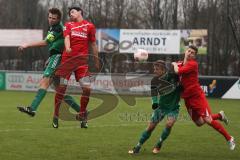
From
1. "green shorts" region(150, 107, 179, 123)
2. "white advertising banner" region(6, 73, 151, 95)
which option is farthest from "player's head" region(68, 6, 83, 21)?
"white advertising banner" region(6, 73, 151, 95)

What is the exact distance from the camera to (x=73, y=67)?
1259 cm

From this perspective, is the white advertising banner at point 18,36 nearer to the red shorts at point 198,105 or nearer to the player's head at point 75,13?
the player's head at point 75,13

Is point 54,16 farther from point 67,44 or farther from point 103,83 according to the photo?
point 103,83

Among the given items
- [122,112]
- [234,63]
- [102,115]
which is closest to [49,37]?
[102,115]

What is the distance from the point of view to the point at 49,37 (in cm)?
1222

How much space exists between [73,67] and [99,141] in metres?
1.70

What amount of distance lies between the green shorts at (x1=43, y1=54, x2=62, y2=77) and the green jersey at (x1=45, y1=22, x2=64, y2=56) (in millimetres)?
127

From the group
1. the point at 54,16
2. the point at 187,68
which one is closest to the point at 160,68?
the point at 187,68

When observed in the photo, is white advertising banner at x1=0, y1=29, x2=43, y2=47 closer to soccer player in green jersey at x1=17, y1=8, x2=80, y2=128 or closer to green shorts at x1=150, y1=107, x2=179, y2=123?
soccer player in green jersey at x1=17, y1=8, x2=80, y2=128

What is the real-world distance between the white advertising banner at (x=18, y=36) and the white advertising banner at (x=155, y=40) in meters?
6.84

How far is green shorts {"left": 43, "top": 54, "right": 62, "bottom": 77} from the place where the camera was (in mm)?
12273

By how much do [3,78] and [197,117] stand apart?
2685 centimetres

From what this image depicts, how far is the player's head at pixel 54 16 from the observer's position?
12109 mm

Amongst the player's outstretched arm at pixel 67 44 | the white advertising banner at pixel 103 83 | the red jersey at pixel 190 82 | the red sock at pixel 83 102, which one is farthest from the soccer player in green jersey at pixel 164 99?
the white advertising banner at pixel 103 83
